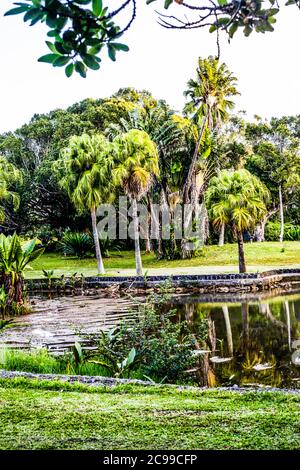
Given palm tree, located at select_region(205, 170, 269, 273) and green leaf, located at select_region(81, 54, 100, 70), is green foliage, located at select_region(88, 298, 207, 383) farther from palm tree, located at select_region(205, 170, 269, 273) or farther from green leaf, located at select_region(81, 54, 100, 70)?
palm tree, located at select_region(205, 170, 269, 273)

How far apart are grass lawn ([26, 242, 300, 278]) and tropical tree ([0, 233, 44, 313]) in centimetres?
1072

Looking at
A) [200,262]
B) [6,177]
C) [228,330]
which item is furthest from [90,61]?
[6,177]

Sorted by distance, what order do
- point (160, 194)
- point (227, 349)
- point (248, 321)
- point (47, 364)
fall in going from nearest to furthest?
point (47, 364) → point (227, 349) → point (248, 321) → point (160, 194)

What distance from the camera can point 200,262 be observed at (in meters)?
31.2

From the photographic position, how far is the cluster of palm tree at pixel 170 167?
21906 mm

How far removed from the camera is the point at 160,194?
119ft

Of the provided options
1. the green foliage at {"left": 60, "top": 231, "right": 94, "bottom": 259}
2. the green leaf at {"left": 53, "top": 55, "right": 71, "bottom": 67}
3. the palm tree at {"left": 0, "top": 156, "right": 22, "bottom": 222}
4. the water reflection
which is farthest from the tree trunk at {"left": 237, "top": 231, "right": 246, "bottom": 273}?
the green leaf at {"left": 53, "top": 55, "right": 71, "bottom": 67}

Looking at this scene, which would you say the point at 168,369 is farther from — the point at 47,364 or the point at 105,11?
the point at 105,11

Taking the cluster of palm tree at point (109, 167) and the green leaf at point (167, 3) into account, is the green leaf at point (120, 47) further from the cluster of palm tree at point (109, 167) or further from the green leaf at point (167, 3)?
the cluster of palm tree at point (109, 167)

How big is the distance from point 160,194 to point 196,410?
1235 inches

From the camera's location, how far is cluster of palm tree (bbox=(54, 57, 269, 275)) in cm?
2191

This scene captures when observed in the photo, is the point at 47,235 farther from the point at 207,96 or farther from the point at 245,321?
the point at 245,321

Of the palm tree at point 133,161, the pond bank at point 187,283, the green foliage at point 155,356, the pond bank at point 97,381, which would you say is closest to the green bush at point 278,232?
the pond bank at point 187,283
